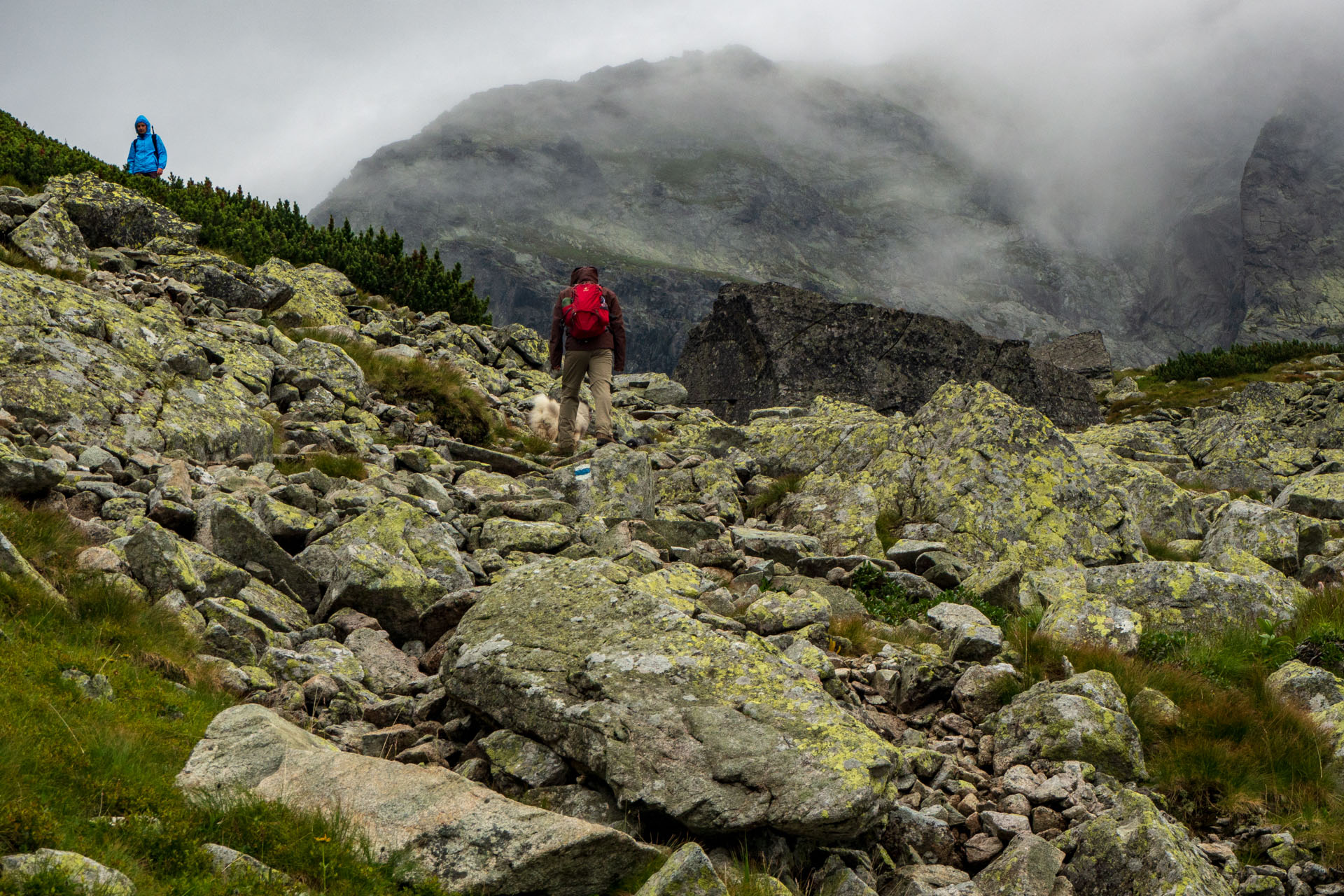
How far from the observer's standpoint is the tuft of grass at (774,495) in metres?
15.9

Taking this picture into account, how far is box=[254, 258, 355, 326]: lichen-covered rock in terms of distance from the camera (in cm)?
2132

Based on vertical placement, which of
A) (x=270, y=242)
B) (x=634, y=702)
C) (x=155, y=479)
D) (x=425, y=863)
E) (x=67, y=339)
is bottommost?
(x=425, y=863)

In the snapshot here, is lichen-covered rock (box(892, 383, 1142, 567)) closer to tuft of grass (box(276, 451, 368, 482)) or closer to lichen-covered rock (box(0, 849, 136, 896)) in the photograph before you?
tuft of grass (box(276, 451, 368, 482))

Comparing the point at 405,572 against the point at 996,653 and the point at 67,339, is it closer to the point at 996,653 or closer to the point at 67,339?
the point at 996,653

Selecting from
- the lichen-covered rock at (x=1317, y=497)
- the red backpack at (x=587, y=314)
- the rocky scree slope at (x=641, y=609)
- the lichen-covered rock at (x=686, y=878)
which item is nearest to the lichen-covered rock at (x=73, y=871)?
the rocky scree slope at (x=641, y=609)

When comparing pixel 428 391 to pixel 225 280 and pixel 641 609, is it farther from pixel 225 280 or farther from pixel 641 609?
pixel 641 609

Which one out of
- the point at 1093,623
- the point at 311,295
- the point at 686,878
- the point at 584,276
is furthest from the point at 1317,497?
the point at 311,295

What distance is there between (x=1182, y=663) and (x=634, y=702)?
6220 millimetres

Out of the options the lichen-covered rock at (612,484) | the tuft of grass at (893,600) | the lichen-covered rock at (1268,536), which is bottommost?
the tuft of grass at (893,600)

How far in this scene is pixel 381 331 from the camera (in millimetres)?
23359

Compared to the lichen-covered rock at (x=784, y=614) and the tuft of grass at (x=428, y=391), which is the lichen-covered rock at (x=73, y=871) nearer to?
the lichen-covered rock at (x=784, y=614)

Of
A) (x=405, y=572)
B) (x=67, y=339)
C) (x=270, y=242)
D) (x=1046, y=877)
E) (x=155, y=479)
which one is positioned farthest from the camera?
(x=270, y=242)

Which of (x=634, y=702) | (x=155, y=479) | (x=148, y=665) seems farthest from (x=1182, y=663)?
(x=155, y=479)

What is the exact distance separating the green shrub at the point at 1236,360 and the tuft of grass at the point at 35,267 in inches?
2322
